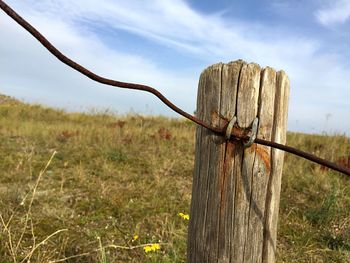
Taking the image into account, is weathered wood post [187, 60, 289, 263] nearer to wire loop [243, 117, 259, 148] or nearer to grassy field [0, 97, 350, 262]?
wire loop [243, 117, 259, 148]

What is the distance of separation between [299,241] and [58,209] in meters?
2.84

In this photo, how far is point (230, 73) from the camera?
52.4 inches

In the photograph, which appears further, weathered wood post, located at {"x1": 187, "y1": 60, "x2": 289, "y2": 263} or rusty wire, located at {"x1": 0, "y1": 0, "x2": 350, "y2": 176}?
weathered wood post, located at {"x1": 187, "y1": 60, "x2": 289, "y2": 263}

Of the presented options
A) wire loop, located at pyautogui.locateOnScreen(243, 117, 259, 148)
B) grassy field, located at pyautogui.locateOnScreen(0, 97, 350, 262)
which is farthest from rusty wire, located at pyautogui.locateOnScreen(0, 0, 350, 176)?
grassy field, located at pyautogui.locateOnScreen(0, 97, 350, 262)

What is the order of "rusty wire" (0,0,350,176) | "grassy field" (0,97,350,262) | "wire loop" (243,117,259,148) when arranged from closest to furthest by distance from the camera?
"rusty wire" (0,0,350,176) < "wire loop" (243,117,259,148) < "grassy field" (0,97,350,262)

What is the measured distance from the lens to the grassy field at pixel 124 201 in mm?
3572

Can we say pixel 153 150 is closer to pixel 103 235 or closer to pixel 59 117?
pixel 103 235

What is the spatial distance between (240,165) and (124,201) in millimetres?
3687

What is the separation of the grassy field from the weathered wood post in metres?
1.19

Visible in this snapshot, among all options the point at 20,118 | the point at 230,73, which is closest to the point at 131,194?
the point at 230,73

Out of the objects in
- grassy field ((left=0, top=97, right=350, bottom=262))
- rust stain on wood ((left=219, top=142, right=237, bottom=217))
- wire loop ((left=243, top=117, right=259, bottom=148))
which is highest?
wire loop ((left=243, top=117, right=259, bottom=148))

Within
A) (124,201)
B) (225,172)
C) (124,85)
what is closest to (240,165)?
(225,172)

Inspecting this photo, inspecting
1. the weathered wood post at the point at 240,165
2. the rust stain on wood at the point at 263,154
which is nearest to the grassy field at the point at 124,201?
the weathered wood post at the point at 240,165

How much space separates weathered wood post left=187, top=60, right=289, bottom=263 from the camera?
1.33m
